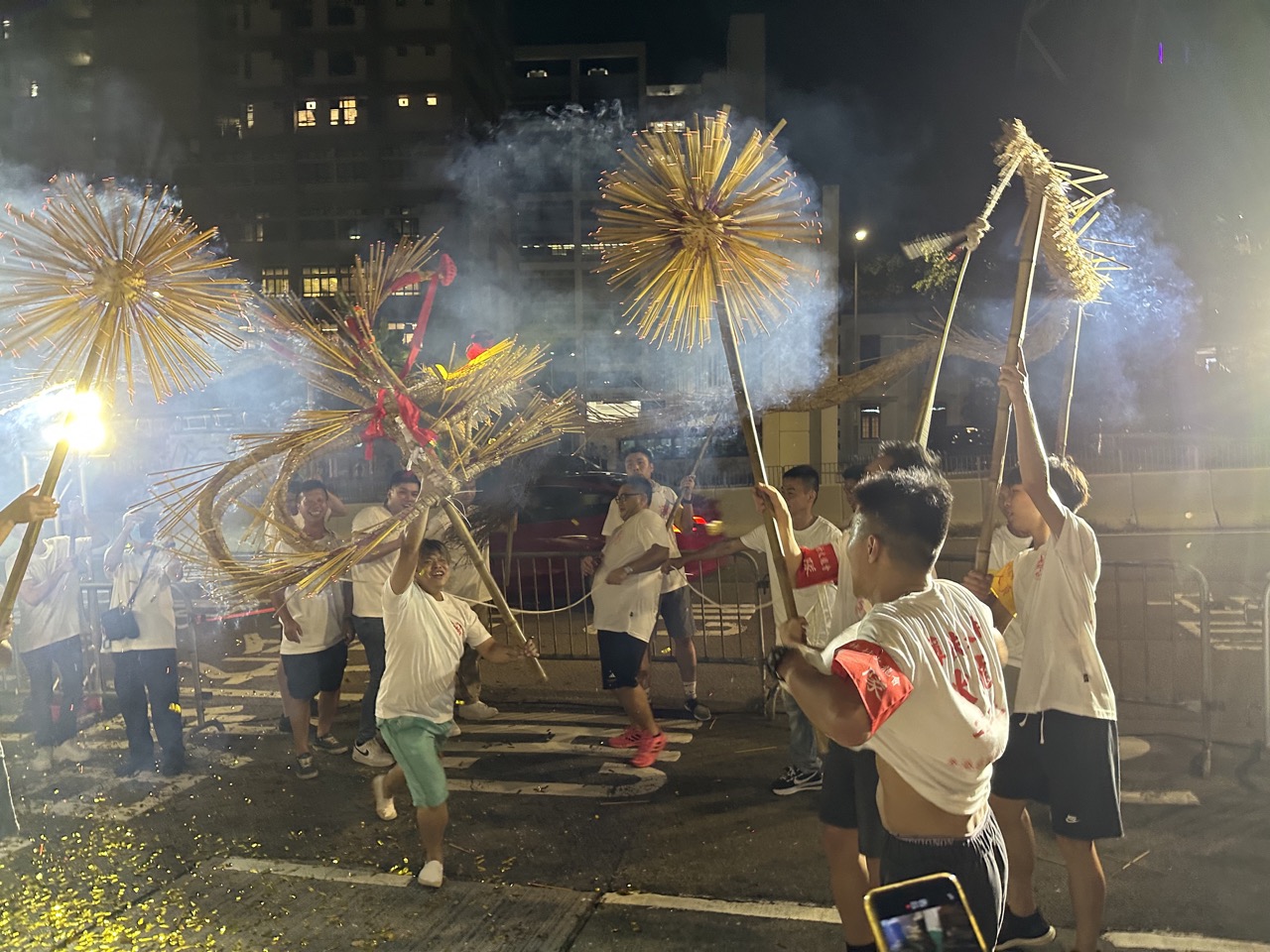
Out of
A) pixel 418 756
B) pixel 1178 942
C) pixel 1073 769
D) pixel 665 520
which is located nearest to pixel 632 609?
pixel 665 520

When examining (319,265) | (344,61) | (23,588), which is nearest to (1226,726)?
(23,588)

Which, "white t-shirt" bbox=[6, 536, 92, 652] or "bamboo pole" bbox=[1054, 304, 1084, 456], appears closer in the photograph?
"bamboo pole" bbox=[1054, 304, 1084, 456]

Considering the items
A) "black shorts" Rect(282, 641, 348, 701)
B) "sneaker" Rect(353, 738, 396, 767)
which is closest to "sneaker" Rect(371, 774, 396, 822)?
"sneaker" Rect(353, 738, 396, 767)

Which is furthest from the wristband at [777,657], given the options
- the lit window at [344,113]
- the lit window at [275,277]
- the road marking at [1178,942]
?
the lit window at [344,113]

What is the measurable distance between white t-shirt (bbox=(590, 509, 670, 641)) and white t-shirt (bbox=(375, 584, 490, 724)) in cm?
162

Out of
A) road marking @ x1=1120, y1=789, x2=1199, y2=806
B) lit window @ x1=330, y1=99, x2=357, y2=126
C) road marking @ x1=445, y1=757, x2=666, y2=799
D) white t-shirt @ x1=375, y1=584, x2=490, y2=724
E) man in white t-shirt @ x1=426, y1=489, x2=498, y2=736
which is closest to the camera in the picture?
white t-shirt @ x1=375, y1=584, x2=490, y2=724

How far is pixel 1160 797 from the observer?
486 centimetres

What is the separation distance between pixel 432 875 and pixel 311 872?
68 cm

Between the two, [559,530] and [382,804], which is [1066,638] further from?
[559,530]

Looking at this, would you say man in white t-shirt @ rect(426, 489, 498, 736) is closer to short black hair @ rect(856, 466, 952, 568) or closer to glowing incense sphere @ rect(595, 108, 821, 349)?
glowing incense sphere @ rect(595, 108, 821, 349)

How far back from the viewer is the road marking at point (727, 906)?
3.81 metres

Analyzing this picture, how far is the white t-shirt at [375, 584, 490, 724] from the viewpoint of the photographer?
166 inches

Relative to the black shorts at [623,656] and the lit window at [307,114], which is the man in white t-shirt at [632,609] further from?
the lit window at [307,114]

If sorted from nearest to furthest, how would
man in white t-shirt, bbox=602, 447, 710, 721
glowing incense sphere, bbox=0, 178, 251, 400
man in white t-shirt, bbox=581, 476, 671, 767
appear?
1. glowing incense sphere, bbox=0, 178, 251, 400
2. man in white t-shirt, bbox=581, 476, 671, 767
3. man in white t-shirt, bbox=602, 447, 710, 721
